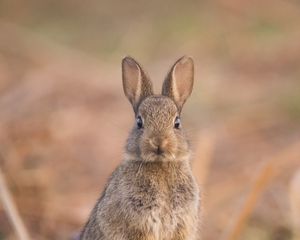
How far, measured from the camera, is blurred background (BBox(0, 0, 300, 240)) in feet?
27.7

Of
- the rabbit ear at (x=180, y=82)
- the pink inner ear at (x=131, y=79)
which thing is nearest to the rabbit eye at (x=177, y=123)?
the rabbit ear at (x=180, y=82)

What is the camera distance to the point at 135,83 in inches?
257

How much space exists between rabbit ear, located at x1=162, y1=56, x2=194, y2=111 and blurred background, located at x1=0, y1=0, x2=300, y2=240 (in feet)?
0.61

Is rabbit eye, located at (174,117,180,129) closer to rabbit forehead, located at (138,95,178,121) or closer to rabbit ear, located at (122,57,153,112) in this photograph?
rabbit forehead, located at (138,95,178,121)

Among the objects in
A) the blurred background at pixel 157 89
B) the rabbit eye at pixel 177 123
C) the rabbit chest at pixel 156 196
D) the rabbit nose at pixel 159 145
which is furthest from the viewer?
the blurred background at pixel 157 89

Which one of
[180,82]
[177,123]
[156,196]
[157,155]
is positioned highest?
[180,82]

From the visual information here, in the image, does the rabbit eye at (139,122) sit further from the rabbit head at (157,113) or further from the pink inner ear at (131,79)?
the pink inner ear at (131,79)

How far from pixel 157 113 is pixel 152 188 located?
1.20 feet

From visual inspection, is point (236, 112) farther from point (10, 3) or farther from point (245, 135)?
point (10, 3)

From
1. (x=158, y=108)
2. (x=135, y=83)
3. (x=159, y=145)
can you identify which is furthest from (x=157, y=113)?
(x=135, y=83)

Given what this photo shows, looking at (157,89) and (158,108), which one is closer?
(158,108)

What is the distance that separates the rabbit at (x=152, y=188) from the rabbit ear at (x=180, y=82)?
16 centimetres

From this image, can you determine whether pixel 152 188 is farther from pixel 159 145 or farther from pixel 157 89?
pixel 157 89

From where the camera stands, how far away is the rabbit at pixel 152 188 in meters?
6.14
